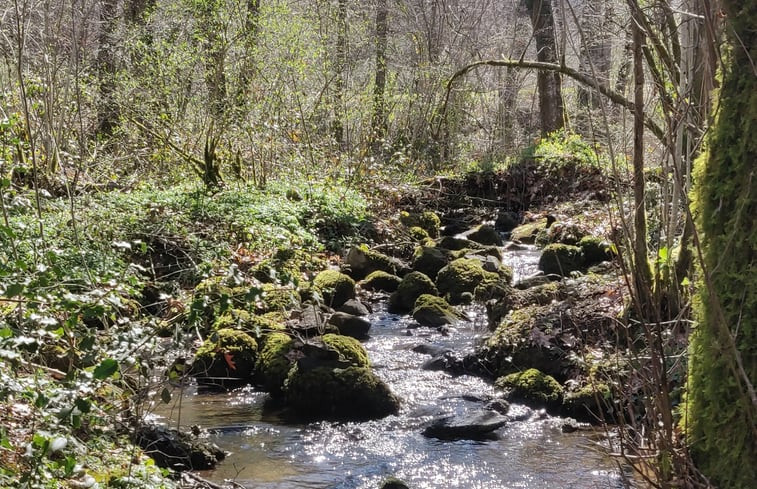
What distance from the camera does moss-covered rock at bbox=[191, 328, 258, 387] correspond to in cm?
718

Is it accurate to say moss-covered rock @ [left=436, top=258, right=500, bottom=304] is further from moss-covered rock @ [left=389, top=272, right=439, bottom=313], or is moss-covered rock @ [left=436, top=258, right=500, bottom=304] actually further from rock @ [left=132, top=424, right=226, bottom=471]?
rock @ [left=132, top=424, right=226, bottom=471]

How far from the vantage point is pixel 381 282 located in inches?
425

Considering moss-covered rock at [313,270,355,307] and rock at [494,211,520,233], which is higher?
rock at [494,211,520,233]

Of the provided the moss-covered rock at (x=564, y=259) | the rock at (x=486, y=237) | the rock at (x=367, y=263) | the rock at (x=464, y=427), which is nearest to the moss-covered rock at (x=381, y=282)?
the rock at (x=367, y=263)

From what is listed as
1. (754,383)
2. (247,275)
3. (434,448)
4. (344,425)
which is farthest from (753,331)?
(247,275)

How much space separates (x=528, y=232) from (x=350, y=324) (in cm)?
550

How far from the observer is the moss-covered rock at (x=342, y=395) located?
6.50 metres

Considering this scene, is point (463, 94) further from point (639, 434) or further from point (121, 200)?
point (639, 434)

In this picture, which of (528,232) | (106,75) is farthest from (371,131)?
(106,75)

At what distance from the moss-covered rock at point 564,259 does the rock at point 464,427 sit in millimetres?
4355

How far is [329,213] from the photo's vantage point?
11727 mm

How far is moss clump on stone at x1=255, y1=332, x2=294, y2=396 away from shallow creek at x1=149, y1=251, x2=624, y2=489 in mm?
141

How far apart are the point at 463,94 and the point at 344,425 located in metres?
13.0

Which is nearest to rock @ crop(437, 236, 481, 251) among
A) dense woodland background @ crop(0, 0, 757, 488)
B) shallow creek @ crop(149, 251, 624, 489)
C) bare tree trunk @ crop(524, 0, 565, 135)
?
dense woodland background @ crop(0, 0, 757, 488)
